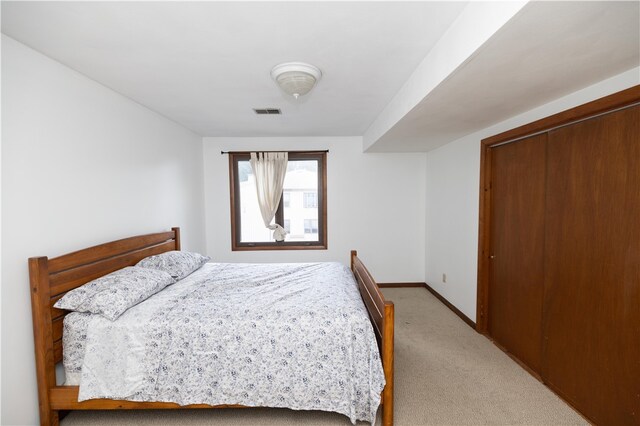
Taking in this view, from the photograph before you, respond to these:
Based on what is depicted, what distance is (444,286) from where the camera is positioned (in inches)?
157

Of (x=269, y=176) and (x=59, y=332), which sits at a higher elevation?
(x=269, y=176)

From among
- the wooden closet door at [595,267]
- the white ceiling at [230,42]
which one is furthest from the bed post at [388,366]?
the white ceiling at [230,42]

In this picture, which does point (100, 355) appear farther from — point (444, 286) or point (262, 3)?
point (444, 286)

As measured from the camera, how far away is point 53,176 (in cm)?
188

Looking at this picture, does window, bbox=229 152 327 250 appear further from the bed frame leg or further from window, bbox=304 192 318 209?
the bed frame leg

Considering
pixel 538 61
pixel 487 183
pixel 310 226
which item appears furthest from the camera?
pixel 310 226

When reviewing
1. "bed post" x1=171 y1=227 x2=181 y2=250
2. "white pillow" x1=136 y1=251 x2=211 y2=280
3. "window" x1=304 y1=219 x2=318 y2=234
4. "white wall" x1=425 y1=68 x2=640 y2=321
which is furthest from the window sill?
"white wall" x1=425 y1=68 x2=640 y2=321

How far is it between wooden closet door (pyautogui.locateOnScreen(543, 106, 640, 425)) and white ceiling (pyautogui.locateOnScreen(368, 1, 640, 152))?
0.35 metres

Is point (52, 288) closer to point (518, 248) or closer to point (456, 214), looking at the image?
point (518, 248)

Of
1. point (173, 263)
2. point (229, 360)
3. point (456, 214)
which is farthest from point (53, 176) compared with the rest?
point (456, 214)

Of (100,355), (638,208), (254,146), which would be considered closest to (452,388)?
(638,208)

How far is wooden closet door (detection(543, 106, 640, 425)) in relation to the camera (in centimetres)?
168

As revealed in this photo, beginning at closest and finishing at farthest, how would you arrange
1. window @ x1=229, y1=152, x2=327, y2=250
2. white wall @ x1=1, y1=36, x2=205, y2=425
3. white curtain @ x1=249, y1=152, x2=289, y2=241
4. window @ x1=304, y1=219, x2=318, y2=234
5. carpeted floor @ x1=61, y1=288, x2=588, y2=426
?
white wall @ x1=1, y1=36, x2=205, y2=425 → carpeted floor @ x1=61, y1=288, x2=588, y2=426 → white curtain @ x1=249, y1=152, x2=289, y2=241 → window @ x1=229, y1=152, x2=327, y2=250 → window @ x1=304, y1=219, x2=318, y2=234

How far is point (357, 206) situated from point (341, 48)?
116 inches
